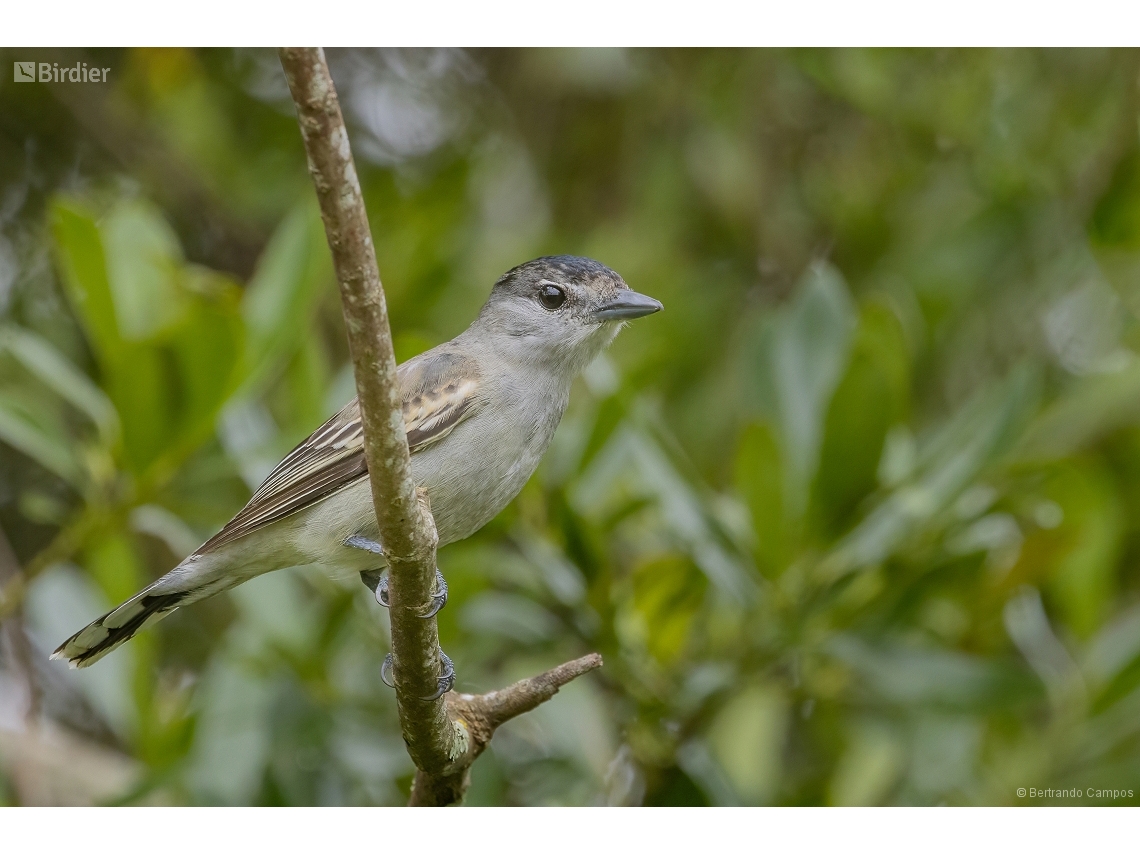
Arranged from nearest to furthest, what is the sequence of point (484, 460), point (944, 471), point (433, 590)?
point (433, 590) < point (484, 460) < point (944, 471)

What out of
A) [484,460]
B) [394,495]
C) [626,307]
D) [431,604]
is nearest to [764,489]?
[626,307]

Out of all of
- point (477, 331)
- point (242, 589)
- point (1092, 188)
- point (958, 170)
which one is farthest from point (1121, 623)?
point (242, 589)

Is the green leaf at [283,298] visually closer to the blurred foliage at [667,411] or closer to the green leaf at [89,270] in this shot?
the blurred foliage at [667,411]

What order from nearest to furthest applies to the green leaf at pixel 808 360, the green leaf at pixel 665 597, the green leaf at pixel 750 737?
the green leaf at pixel 808 360
the green leaf at pixel 665 597
the green leaf at pixel 750 737

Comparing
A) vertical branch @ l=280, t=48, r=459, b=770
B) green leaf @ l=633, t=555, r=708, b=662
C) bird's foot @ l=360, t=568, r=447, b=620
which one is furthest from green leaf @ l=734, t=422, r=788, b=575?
vertical branch @ l=280, t=48, r=459, b=770

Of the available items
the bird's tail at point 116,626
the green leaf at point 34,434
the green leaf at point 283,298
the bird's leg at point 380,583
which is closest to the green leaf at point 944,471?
the bird's leg at point 380,583

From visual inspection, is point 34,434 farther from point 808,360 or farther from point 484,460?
point 808,360

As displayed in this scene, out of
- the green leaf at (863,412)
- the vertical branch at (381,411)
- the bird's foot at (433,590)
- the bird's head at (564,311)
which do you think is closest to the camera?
the vertical branch at (381,411)

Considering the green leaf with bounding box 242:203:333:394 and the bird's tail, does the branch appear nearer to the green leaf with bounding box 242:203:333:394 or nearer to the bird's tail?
the bird's tail
